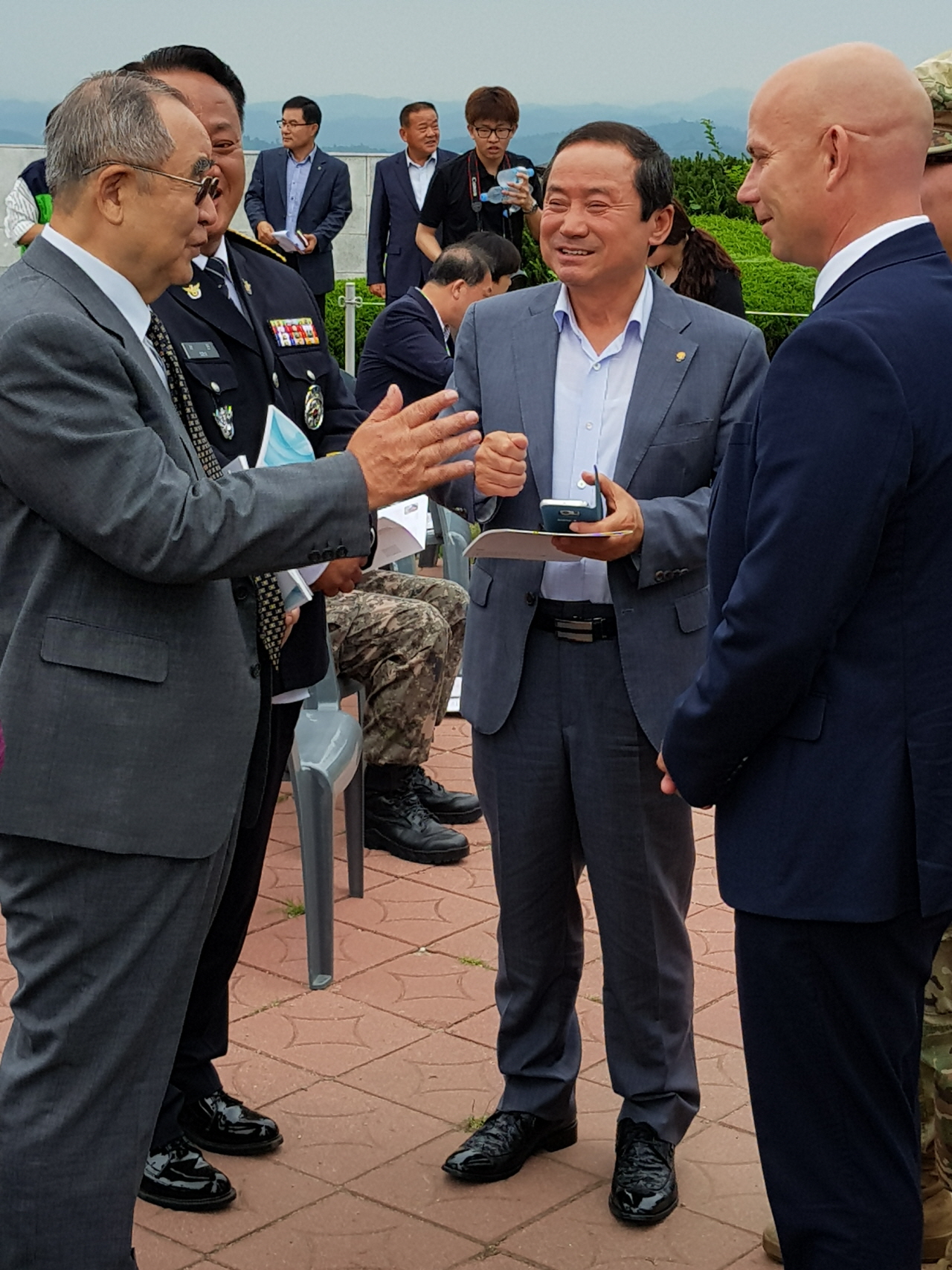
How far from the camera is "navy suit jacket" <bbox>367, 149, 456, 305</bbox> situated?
445 inches

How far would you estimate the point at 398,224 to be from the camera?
11.5 metres

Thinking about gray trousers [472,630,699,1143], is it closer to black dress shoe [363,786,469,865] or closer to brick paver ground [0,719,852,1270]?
brick paver ground [0,719,852,1270]

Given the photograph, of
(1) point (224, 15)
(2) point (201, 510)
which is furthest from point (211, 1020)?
(1) point (224, 15)

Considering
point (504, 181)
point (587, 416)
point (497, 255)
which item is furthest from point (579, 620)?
point (504, 181)

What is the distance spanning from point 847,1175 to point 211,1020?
1.56m

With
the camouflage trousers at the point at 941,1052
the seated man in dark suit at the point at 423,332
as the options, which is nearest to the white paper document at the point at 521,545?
the camouflage trousers at the point at 941,1052

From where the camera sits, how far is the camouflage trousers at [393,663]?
209 inches

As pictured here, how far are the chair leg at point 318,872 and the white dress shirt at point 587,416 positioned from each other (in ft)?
4.54

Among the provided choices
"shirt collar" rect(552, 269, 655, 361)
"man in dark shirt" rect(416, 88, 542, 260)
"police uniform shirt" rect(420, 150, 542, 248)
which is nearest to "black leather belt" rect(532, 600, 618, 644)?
"shirt collar" rect(552, 269, 655, 361)

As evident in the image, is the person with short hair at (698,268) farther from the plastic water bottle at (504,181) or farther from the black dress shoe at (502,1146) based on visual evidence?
the black dress shoe at (502,1146)

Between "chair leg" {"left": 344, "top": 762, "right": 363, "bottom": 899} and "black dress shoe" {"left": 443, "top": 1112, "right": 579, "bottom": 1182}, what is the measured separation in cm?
154

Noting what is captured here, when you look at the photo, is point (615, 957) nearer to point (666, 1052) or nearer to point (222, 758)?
point (666, 1052)

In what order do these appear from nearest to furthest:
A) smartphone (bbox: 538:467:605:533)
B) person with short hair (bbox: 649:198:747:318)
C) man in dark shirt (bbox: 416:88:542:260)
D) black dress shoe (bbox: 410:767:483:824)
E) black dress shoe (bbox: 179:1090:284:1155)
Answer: smartphone (bbox: 538:467:605:533) < black dress shoe (bbox: 179:1090:284:1155) < black dress shoe (bbox: 410:767:483:824) < person with short hair (bbox: 649:198:747:318) < man in dark shirt (bbox: 416:88:542:260)

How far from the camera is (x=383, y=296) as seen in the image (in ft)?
39.1
